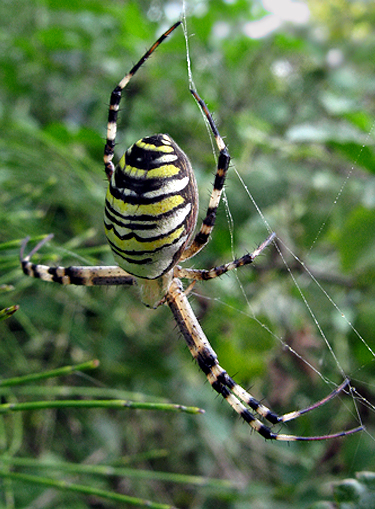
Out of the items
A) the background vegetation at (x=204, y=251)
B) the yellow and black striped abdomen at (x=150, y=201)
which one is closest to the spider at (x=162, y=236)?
the yellow and black striped abdomen at (x=150, y=201)

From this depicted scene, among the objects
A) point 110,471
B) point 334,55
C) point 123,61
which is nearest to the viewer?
point 110,471

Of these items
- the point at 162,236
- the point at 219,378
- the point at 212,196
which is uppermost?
the point at 212,196

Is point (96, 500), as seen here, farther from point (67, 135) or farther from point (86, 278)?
point (67, 135)

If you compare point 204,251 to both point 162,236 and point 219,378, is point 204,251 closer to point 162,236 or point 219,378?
point 219,378

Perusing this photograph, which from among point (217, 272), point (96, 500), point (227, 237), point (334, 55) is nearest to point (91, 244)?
point (227, 237)

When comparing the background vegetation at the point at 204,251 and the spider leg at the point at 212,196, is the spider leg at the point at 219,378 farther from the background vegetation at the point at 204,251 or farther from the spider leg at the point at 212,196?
the spider leg at the point at 212,196

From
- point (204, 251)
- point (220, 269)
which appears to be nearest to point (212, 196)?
point (220, 269)

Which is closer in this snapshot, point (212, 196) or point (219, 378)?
point (212, 196)

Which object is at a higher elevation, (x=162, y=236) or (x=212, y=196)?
(x=212, y=196)
